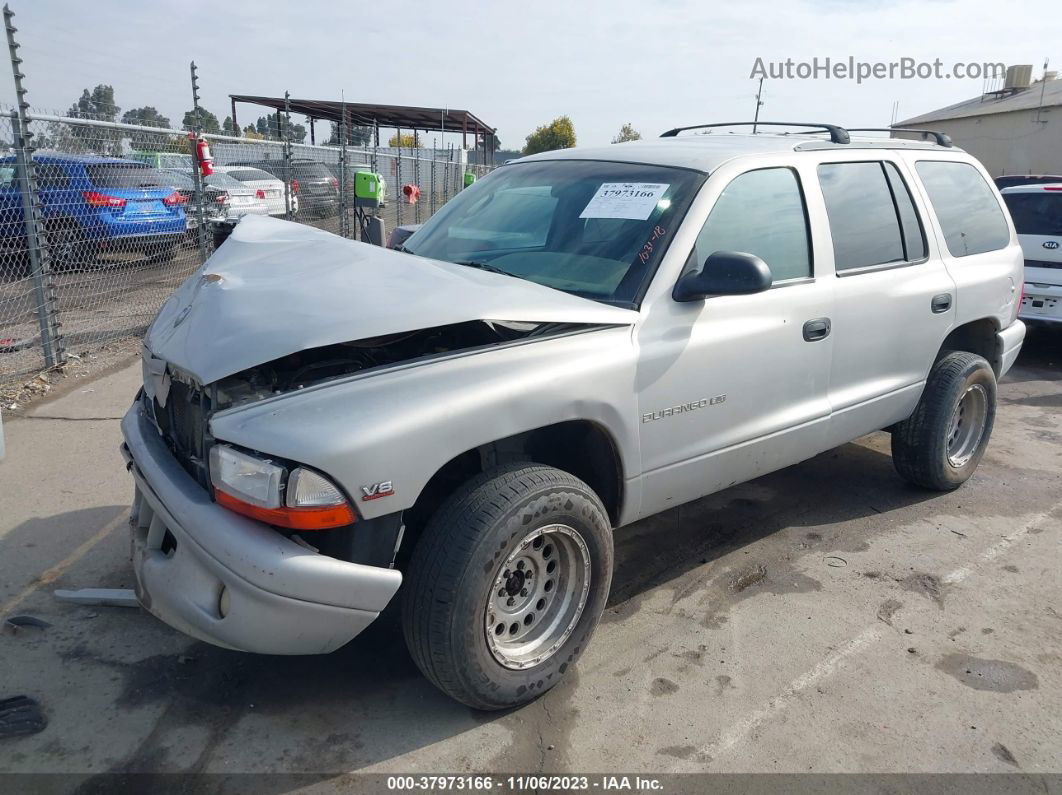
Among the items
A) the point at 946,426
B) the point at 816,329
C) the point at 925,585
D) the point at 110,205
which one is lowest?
the point at 925,585

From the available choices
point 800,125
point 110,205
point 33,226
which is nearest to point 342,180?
point 110,205

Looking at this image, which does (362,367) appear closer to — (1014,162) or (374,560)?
(374,560)

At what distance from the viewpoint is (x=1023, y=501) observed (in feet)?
15.6

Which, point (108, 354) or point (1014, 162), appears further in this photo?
point (1014, 162)

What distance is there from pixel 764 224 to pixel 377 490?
2.11 meters

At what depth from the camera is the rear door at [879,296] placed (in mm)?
3793

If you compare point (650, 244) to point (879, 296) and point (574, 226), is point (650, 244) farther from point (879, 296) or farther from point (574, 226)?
point (879, 296)

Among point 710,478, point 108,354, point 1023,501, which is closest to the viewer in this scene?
point 710,478

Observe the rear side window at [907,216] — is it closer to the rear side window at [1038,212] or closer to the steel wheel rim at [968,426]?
the steel wheel rim at [968,426]

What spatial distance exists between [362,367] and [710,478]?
1490 millimetres

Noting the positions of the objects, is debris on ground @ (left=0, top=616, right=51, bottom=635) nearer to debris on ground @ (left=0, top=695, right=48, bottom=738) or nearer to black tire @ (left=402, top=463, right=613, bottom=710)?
debris on ground @ (left=0, top=695, right=48, bottom=738)

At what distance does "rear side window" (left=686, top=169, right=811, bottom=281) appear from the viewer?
331 centimetres

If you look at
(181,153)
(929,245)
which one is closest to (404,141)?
(181,153)

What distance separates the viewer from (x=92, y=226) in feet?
25.9
